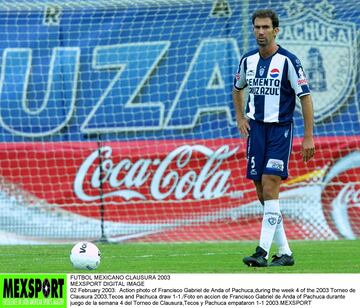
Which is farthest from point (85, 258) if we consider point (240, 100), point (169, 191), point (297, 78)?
point (169, 191)

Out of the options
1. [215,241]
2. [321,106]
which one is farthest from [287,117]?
[321,106]

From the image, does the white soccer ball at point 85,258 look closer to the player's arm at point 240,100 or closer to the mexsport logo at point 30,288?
the mexsport logo at point 30,288

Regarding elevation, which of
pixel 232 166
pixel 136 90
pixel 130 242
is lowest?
pixel 130 242

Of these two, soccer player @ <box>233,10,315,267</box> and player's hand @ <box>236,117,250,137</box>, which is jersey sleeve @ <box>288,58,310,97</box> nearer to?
soccer player @ <box>233,10,315,267</box>

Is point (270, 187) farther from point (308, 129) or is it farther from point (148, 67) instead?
point (148, 67)

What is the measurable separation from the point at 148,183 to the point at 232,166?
3.79 feet

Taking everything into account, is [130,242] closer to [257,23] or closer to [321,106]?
[321,106]

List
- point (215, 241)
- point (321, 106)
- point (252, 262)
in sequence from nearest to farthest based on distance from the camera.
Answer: point (252, 262), point (215, 241), point (321, 106)

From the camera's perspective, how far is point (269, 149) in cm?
858

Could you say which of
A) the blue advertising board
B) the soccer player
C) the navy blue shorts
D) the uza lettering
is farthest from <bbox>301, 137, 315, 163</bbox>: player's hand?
the uza lettering

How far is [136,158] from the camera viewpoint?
1362cm

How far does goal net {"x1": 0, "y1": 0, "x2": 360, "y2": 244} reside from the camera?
1334 cm

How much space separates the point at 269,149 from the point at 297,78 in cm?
65

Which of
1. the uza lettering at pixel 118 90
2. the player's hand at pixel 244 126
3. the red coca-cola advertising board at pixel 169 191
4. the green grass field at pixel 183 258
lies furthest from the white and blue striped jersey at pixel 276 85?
the uza lettering at pixel 118 90
